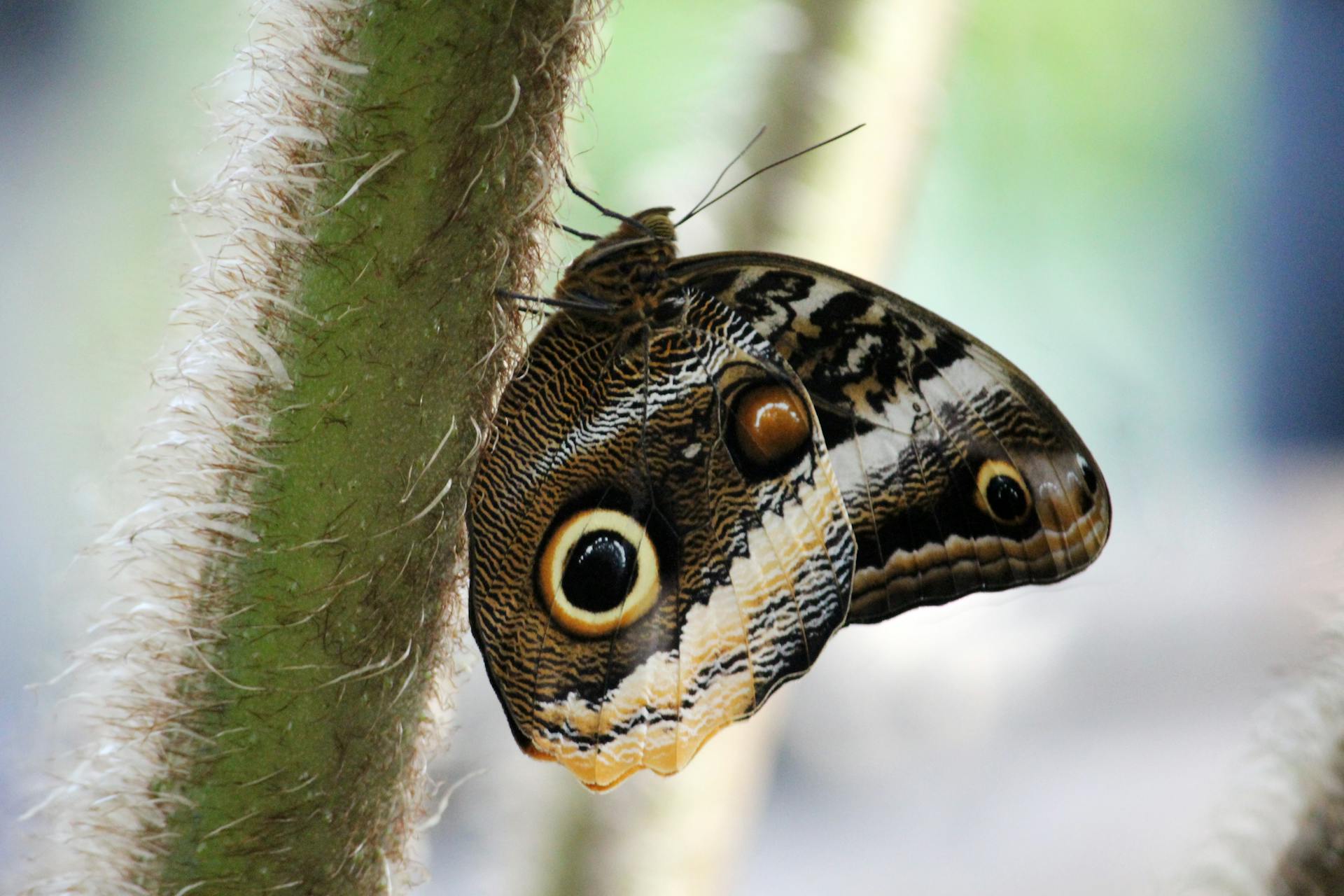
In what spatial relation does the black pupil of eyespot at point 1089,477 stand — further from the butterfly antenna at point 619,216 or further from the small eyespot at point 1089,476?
the butterfly antenna at point 619,216

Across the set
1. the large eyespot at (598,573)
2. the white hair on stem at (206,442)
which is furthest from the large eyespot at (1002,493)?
the white hair on stem at (206,442)

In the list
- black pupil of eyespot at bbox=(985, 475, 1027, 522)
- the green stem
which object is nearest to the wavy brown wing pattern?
black pupil of eyespot at bbox=(985, 475, 1027, 522)

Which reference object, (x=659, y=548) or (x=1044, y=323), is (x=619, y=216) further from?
(x=1044, y=323)

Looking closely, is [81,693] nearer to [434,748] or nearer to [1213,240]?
[434,748]

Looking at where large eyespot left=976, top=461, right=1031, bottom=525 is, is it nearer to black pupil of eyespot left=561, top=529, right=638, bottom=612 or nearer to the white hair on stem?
black pupil of eyespot left=561, top=529, right=638, bottom=612

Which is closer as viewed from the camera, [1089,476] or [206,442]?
[206,442]

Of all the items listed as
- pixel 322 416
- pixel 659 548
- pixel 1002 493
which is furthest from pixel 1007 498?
pixel 322 416

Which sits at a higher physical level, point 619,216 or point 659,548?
point 619,216
